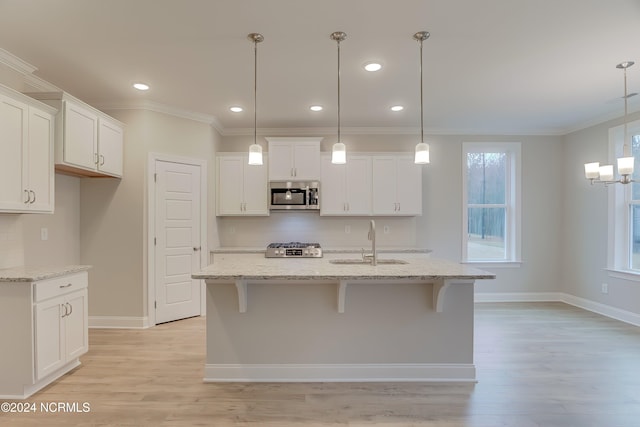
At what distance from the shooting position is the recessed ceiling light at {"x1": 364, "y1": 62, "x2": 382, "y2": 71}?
303cm

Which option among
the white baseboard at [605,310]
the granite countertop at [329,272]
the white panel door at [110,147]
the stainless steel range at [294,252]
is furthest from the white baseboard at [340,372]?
the white baseboard at [605,310]

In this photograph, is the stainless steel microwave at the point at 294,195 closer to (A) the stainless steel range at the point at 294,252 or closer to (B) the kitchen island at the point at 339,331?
(A) the stainless steel range at the point at 294,252

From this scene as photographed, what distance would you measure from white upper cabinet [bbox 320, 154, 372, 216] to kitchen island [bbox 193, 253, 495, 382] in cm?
225

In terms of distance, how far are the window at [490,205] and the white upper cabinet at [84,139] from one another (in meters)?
4.88

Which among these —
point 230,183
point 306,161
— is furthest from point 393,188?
point 230,183

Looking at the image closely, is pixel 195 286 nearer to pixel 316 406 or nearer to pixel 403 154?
pixel 316 406

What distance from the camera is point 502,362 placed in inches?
119

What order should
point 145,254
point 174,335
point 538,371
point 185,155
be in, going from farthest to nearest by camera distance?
point 185,155, point 145,254, point 174,335, point 538,371

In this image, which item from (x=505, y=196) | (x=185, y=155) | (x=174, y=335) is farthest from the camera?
(x=505, y=196)

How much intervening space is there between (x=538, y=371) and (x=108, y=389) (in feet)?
11.4

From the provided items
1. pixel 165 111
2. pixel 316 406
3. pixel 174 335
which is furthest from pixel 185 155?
pixel 316 406

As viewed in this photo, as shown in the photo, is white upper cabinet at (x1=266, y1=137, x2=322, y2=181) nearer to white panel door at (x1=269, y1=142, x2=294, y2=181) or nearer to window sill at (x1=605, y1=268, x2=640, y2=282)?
white panel door at (x1=269, y1=142, x2=294, y2=181)

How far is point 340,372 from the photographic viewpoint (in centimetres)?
267

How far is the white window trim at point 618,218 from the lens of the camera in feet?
14.3
